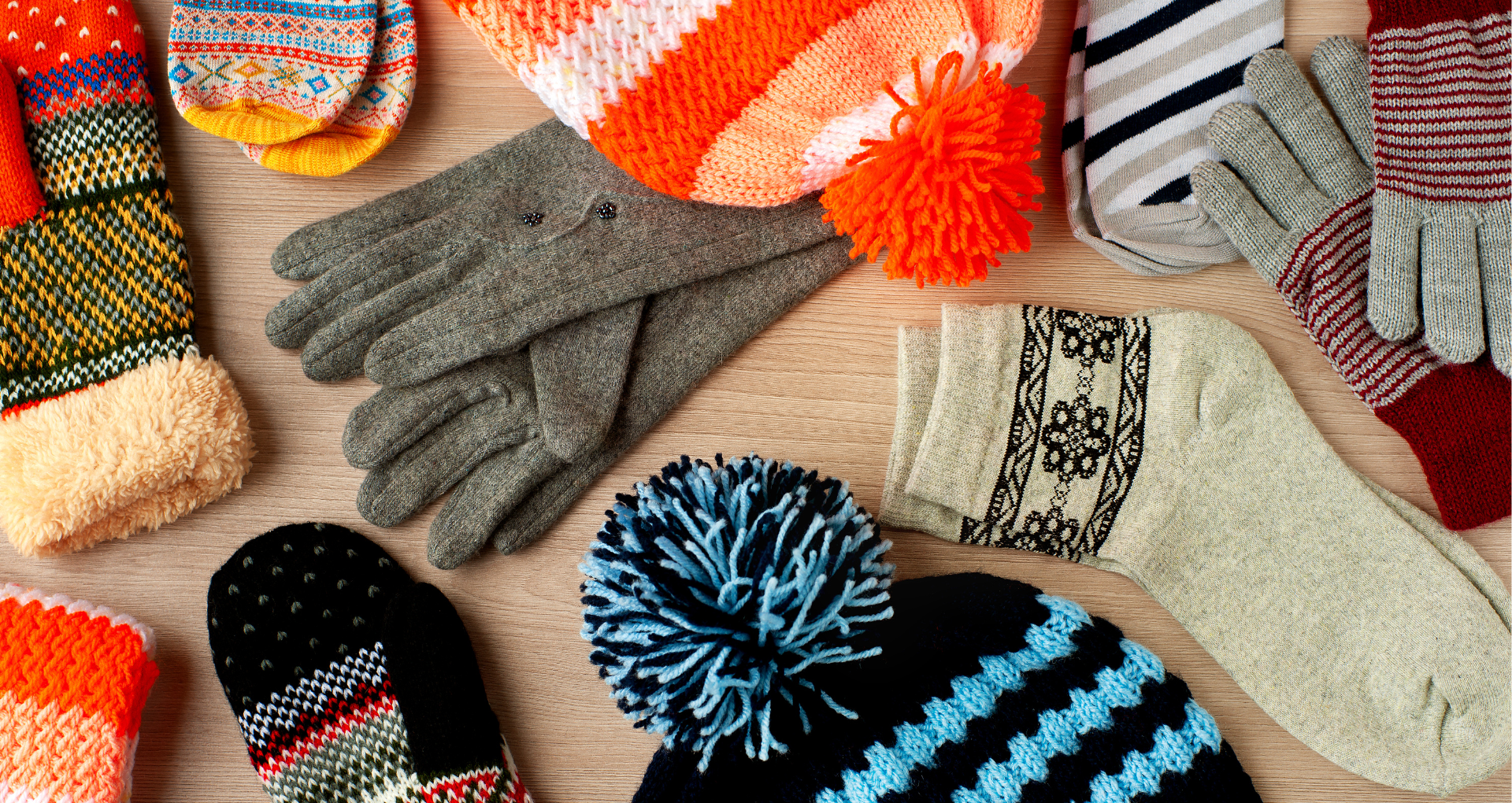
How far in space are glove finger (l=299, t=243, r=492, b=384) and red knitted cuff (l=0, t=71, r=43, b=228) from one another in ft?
0.94

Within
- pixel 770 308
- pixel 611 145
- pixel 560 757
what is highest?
pixel 611 145

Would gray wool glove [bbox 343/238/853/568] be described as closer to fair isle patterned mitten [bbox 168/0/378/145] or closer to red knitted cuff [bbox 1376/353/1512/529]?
fair isle patterned mitten [bbox 168/0/378/145]

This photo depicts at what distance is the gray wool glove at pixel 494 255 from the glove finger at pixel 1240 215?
1.20 feet

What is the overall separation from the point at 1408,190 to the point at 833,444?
57 cm

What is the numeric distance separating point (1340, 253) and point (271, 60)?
104 centimetres

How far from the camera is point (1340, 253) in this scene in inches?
31.7

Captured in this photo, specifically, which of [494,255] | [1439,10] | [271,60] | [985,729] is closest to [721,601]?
[985,729]

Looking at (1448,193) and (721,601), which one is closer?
(721,601)

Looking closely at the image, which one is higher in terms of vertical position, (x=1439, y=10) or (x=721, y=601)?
(x=1439, y=10)

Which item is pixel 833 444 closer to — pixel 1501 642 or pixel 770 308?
pixel 770 308

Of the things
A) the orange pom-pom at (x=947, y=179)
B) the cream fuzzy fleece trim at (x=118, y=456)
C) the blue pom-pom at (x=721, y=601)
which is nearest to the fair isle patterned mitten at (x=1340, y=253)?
the orange pom-pom at (x=947, y=179)

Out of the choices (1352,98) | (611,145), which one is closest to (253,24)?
(611,145)

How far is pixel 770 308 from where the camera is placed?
0.85m

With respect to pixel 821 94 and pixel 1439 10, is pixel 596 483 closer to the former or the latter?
pixel 821 94
